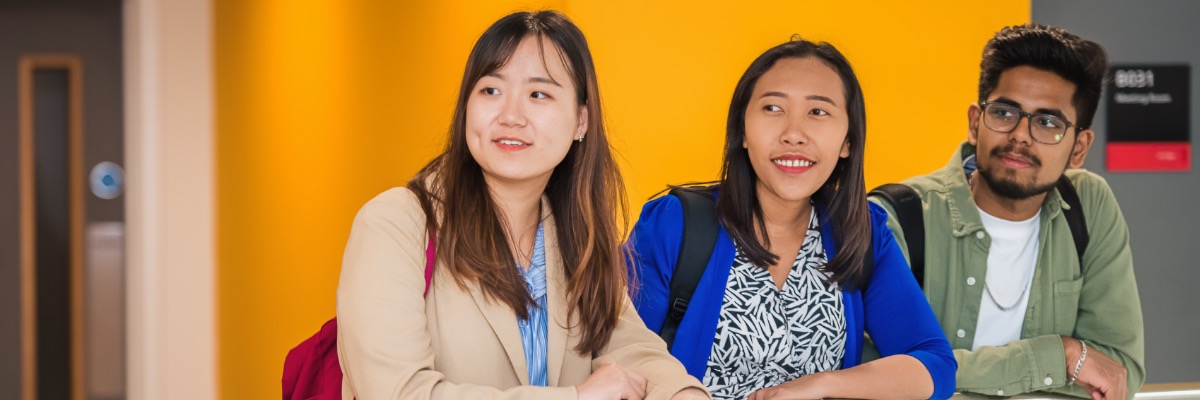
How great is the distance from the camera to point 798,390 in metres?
2.22

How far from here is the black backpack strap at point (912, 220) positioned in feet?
9.61

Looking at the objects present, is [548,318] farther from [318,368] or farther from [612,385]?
[318,368]

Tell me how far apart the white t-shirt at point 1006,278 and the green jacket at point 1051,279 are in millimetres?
29

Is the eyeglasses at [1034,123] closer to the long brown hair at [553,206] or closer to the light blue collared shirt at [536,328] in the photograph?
the long brown hair at [553,206]

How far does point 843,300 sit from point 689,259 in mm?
381

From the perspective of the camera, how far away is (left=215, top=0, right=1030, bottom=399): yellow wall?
137 inches

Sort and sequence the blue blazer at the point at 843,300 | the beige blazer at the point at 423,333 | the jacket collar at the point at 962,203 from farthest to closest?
the jacket collar at the point at 962,203 → the blue blazer at the point at 843,300 → the beige blazer at the point at 423,333

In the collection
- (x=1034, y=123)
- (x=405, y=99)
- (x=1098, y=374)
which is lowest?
(x=1098, y=374)

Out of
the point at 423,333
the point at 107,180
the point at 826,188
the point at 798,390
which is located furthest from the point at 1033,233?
the point at 107,180

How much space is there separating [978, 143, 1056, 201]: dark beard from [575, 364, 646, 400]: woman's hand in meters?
1.50

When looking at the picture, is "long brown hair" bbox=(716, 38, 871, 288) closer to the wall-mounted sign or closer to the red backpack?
the red backpack

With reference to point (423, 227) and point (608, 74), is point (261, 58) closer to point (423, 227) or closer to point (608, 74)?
point (608, 74)

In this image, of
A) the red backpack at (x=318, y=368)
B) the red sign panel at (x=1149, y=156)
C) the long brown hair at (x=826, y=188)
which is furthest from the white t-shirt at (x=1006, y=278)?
the red sign panel at (x=1149, y=156)

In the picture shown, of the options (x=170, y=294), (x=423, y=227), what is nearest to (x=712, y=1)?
(x=423, y=227)
